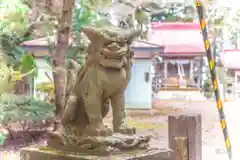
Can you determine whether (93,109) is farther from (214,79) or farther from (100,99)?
(214,79)

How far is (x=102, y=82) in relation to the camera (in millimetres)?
1327

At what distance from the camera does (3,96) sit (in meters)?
3.02

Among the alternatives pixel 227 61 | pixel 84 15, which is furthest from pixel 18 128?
pixel 227 61

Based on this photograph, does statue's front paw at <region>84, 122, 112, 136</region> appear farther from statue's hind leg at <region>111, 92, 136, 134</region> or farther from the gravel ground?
the gravel ground

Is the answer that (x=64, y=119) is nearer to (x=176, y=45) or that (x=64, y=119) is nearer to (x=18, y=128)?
(x=18, y=128)

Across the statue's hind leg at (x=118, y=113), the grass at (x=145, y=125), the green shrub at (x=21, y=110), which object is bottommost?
the grass at (x=145, y=125)

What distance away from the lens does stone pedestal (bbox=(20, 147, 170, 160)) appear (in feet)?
4.11

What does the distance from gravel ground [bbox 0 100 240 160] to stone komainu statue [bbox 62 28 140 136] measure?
144 cm

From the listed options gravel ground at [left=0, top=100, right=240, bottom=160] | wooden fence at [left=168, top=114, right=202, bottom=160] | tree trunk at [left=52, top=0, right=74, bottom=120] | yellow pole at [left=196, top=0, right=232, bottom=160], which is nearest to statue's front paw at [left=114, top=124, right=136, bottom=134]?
wooden fence at [left=168, top=114, right=202, bottom=160]

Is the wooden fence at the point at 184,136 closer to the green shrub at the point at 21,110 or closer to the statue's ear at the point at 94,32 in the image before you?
the statue's ear at the point at 94,32

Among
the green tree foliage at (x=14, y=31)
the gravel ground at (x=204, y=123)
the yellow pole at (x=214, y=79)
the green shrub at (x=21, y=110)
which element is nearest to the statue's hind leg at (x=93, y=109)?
the yellow pole at (x=214, y=79)

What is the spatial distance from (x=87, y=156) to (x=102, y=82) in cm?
24

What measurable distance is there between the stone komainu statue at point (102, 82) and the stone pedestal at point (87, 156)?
90mm

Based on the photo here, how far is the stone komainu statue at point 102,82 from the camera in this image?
1.31m
